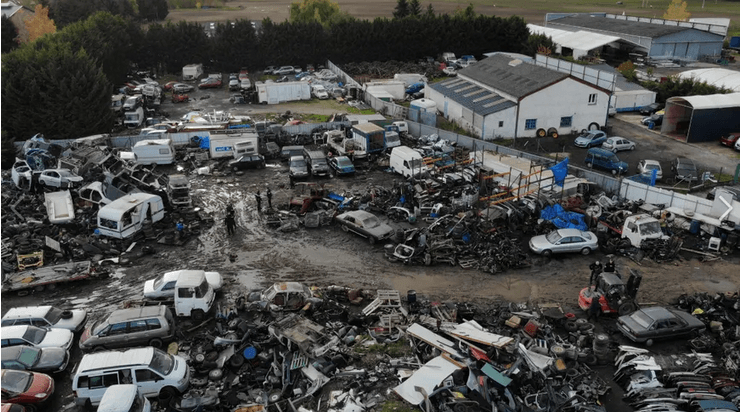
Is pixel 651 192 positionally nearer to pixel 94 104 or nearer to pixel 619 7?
pixel 94 104

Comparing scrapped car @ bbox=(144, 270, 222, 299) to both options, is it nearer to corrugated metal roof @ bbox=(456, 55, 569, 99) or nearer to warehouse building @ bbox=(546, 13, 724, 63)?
corrugated metal roof @ bbox=(456, 55, 569, 99)

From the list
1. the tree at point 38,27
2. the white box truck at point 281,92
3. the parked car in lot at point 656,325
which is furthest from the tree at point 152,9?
the parked car in lot at point 656,325

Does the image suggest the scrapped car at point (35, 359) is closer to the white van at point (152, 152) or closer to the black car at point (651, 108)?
the white van at point (152, 152)

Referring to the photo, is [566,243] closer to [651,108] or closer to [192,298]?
[192,298]

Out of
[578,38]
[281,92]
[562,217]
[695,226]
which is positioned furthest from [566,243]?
[578,38]

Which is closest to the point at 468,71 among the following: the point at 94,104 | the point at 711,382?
the point at 94,104

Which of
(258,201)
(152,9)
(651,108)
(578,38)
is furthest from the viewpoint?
(152,9)
